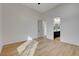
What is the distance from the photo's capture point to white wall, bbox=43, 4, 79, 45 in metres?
2.12

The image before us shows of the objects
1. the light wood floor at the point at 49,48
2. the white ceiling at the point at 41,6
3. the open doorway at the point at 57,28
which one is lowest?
the light wood floor at the point at 49,48

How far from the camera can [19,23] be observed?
6.88 ft

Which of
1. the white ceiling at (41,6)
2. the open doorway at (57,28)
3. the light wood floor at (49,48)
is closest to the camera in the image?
the white ceiling at (41,6)

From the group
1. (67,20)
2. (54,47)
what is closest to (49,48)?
(54,47)

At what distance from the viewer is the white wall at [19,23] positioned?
6.74ft

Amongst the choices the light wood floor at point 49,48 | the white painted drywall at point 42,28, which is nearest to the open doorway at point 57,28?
the light wood floor at point 49,48

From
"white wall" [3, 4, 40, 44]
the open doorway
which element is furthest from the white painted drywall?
the open doorway

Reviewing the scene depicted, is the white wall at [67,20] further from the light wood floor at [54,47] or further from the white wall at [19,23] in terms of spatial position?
the white wall at [19,23]

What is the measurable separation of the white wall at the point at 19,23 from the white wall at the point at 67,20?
1.03 feet

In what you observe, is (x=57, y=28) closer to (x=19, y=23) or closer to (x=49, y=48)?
(x=49, y=48)

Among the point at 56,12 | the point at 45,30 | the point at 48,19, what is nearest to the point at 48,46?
the point at 45,30

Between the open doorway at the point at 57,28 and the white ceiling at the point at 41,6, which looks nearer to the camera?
the white ceiling at the point at 41,6

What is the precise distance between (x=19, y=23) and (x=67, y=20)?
3.91 feet

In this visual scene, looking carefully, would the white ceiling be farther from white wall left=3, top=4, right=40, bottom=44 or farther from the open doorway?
the open doorway
